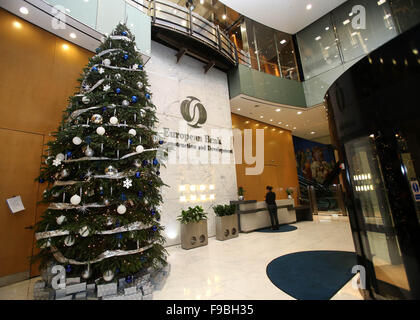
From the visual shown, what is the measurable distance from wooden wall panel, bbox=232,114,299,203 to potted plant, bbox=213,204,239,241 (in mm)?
2914

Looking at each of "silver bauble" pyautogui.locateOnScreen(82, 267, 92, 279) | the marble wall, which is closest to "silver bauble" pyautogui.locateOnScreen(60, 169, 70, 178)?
"silver bauble" pyautogui.locateOnScreen(82, 267, 92, 279)

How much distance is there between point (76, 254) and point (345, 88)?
4.03 m

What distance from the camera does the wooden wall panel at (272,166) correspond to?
9.24 metres

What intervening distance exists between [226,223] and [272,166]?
21.1 ft

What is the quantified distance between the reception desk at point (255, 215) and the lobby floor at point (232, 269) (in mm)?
1027

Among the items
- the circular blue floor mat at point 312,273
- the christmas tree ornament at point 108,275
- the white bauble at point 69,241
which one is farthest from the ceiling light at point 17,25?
the circular blue floor mat at point 312,273

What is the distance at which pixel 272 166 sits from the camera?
11086mm

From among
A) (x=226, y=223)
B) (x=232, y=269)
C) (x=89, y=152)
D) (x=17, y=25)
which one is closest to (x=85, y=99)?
(x=89, y=152)

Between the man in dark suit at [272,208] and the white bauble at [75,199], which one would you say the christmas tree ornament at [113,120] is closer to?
the white bauble at [75,199]

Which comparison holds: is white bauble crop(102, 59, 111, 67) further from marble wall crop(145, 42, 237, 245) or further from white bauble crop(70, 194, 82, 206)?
marble wall crop(145, 42, 237, 245)

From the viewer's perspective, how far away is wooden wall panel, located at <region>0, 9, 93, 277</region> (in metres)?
3.26

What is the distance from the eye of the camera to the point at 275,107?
30.3 ft

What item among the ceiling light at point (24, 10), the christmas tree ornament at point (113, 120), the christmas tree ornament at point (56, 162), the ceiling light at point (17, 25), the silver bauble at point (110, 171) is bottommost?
the silver bauble at point (110, 171)

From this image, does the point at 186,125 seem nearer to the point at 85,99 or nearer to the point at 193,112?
the point at 193,112
